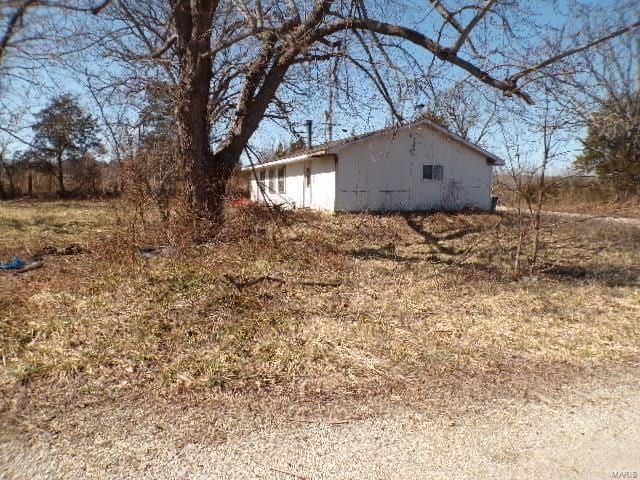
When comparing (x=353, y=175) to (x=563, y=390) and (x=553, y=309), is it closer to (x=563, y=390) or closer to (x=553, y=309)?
(x=553, y=309)

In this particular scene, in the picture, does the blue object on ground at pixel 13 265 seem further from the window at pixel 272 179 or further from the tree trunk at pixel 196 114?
the window at pixel 272 179

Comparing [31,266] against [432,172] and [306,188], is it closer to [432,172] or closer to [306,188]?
[306,188]

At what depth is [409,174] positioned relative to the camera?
16.6m

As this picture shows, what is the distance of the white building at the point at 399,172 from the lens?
15.6 meters

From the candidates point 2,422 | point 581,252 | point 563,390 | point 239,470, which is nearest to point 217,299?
point 2,422

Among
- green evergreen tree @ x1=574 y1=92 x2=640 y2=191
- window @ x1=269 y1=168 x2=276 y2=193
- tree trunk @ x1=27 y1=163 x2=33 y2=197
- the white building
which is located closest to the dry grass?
the white building

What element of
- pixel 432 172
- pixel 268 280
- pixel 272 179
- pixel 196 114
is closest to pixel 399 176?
pixel 432 172

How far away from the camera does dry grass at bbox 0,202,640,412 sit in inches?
132

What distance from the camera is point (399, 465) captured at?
2316 mm

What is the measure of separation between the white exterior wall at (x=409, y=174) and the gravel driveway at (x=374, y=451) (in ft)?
42.9

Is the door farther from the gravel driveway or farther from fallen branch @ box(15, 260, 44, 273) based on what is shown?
the gravel driveway

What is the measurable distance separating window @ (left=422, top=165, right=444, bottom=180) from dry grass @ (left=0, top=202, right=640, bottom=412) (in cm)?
909

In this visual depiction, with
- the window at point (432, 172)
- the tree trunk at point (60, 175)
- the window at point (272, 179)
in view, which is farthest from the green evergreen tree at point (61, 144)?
the window at point (432, 172)

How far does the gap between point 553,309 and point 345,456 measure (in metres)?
4.00
